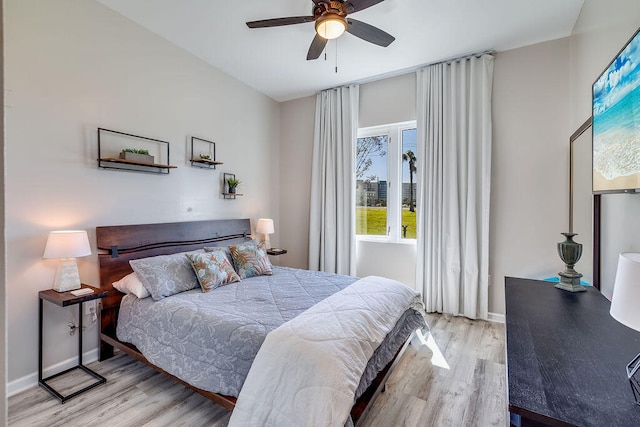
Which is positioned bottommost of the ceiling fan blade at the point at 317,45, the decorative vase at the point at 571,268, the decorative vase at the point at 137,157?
the decorative vase at the point at 571,268

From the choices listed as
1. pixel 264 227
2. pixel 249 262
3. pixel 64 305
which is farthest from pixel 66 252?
pixel 264 227

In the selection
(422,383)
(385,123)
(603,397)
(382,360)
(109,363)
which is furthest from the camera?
(385,123)

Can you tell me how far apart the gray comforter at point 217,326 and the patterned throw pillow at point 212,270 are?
0.25 feet

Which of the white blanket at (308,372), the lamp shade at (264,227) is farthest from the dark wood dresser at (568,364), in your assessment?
the lamp shade at (264,227)

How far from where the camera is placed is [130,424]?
1778 millimetres

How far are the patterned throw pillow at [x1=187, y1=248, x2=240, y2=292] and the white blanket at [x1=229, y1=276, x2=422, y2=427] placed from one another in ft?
3.74

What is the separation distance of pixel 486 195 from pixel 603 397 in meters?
2.72

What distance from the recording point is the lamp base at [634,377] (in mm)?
840

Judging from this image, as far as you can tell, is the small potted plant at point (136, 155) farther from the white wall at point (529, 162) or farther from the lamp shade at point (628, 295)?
the white wall at point (529, 162)

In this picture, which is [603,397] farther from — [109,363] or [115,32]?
[115,32]

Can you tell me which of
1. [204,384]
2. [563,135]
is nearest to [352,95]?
[563,135]

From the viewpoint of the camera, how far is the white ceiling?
2.52 metres

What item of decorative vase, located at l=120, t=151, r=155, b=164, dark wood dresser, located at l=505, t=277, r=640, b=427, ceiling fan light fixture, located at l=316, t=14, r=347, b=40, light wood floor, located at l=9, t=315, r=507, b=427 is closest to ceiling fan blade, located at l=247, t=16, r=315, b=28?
ceiling fan light fixture, located at l=316, t=14, r=347, b=40

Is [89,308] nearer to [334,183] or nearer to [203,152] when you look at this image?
[203,152]
